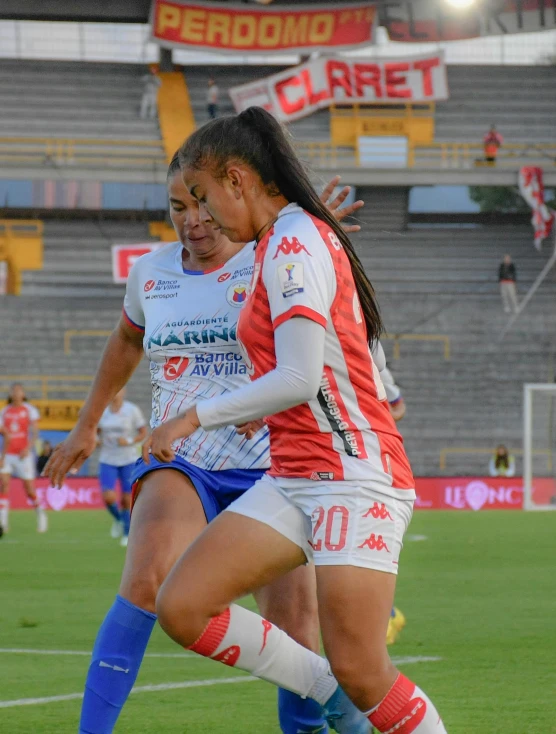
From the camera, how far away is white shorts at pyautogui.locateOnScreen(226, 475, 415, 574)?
141 inches

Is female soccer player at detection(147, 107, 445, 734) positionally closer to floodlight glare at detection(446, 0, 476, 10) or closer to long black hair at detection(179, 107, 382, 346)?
long black hair at detection(179, 107, 382, 346)

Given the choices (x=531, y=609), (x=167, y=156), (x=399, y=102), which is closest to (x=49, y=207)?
(x=167, y=156)

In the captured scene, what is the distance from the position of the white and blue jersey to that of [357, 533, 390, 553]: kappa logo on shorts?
121 centimetres

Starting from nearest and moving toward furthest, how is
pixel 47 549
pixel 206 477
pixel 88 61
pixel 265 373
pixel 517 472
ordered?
pixel 265 373, pixel 206 477, pixel 47 549, pixel 517 472, pixel 88 61

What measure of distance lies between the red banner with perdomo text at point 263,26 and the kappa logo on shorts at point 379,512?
3401 cm

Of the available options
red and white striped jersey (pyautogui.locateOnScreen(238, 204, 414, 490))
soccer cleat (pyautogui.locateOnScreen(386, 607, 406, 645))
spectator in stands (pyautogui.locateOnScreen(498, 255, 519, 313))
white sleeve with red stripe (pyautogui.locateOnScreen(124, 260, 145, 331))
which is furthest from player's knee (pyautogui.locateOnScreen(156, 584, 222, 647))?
spectator in stands (pyautogui.locateOnScreen(498, 255, 519, 313))

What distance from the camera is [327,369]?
144 inches

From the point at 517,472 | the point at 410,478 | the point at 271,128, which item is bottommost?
the point at 517,472

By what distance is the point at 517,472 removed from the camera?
29.4 meters

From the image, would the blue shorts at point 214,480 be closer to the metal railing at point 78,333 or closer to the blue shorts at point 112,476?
the blue shorts at point 112,476

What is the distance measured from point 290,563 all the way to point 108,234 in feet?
112

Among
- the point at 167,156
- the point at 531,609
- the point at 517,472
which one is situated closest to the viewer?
the point at 531,609

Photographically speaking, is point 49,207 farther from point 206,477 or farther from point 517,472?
point 206,477

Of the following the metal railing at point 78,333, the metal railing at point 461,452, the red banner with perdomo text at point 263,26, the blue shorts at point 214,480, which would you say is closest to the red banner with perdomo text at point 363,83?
the red banner with perdomo text at point 263,26
